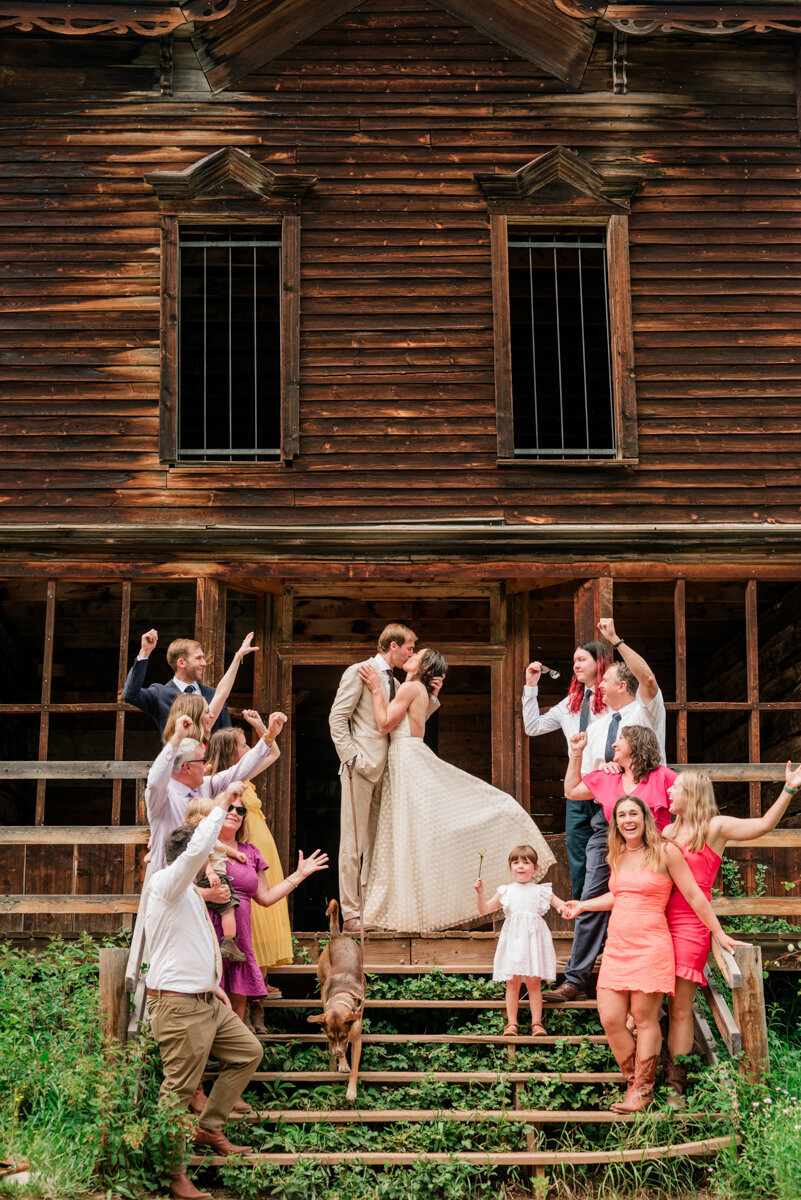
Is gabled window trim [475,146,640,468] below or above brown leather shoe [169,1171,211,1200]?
above

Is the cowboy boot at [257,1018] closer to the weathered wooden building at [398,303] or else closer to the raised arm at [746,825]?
the raised arm at [746,825]

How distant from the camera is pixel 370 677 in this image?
8.99 meters

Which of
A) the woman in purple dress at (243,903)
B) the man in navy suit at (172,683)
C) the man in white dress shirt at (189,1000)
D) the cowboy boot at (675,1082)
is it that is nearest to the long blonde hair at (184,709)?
the woman in purple dress at (243,903)

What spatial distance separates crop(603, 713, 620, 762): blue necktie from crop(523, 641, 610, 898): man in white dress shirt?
240 millimetres

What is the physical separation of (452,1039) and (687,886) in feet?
5.46

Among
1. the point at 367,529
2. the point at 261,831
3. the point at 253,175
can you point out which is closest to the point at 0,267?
the point at 253,175

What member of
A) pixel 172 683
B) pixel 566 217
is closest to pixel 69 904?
pixel 172 683

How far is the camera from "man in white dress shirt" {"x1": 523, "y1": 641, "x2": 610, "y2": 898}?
866 centimetres

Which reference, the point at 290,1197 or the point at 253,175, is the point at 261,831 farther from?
the point at 253,175

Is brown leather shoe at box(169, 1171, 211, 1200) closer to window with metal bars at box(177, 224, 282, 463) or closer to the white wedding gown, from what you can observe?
the white wedding gown

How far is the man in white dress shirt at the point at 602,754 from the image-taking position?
26.8ft

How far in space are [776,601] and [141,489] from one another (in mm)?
5916

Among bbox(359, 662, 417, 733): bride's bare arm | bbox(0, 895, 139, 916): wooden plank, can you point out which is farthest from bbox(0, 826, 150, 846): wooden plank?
bbox(359, 662, 417, 733): bride's bare arm

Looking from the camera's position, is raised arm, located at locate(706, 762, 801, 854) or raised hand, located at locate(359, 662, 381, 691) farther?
raised hand, located at locate(359, 662, 381, 691)
